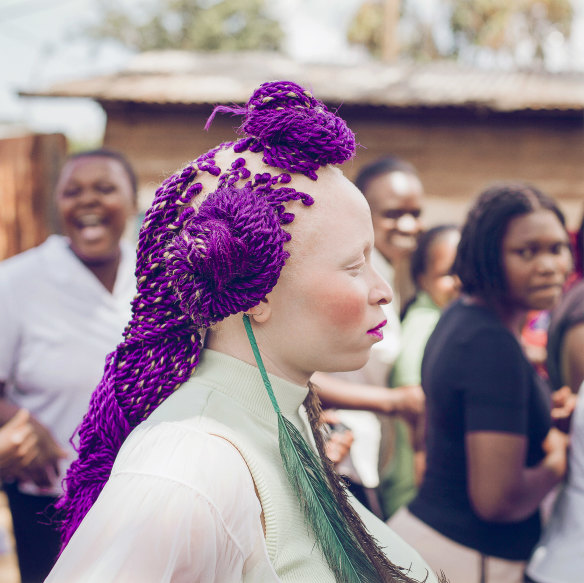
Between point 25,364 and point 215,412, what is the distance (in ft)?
5.69

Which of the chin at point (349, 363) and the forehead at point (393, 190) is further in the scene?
the forehead at point (393, 190)

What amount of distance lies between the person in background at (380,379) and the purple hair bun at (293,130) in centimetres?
130

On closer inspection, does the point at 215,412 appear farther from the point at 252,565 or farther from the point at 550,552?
the point at 550,552

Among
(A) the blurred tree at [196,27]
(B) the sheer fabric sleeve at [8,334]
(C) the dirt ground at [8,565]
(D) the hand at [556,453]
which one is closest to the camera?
(D) the hand at [556,453]

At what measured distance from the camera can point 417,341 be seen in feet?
10.1

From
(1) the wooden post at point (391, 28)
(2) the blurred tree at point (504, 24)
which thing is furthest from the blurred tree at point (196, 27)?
(1) the wooden post at point (391, 28)

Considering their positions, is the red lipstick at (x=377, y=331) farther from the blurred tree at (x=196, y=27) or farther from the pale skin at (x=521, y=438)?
the blurred tree at (x=196, y=27)

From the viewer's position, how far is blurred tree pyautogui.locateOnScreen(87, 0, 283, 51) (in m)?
29.0

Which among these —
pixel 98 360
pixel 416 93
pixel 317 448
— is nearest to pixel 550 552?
pixel 317 448

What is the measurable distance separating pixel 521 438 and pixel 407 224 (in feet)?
5.28

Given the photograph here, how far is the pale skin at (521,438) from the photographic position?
6.12 feet

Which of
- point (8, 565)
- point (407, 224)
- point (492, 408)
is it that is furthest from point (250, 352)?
point (8, 565)

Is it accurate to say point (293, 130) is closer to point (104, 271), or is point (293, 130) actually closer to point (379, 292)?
point (379, 292)

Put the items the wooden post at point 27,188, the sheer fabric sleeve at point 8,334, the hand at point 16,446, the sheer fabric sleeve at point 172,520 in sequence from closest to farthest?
the sheer fabric sleeve at point 172,520 < the hand at point 16,446 < the sheer fabric sleeve at point 8,334 < the wooden post at point 27,188
